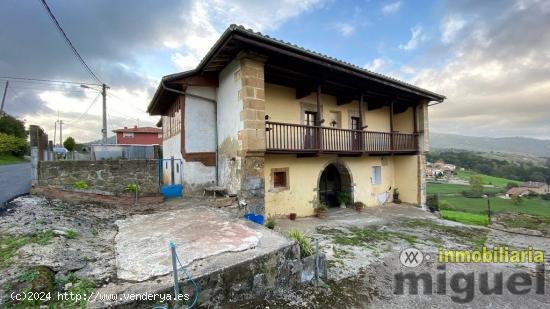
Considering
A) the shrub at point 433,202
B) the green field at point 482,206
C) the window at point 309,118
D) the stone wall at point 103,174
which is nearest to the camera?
the stone wall at point 103,174

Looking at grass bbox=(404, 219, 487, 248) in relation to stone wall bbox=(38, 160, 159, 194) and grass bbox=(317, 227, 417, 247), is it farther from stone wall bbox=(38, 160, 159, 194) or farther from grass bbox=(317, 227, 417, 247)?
stone wall bbox=(38, 160, 159, 194)

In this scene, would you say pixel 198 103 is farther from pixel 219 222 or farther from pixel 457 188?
pixel 457 188

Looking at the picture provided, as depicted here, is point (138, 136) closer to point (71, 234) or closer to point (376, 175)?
point (376, 175)

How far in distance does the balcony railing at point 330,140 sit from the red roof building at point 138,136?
3167cm

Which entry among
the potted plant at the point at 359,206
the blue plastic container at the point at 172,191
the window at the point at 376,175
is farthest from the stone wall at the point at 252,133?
the window at the point at 376,175

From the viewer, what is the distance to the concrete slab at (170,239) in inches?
→ 128

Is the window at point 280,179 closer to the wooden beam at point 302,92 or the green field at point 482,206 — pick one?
the wooden beam at point 302,92

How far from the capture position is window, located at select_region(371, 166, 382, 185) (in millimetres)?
12406

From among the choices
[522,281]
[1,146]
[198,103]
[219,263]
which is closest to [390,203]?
[522,281]

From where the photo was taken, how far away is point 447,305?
414 cm

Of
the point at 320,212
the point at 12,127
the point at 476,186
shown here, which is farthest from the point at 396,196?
the point at 476,186

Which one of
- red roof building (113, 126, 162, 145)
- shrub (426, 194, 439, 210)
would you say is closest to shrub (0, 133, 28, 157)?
red roof building (113, 126, 162, 145)

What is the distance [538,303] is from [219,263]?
561 centimetres

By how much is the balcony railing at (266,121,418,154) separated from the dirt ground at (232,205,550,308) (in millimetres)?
2636
